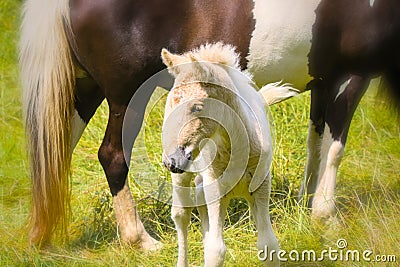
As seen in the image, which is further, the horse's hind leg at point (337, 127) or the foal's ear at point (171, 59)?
the horse's hind leg at point (337, 127)

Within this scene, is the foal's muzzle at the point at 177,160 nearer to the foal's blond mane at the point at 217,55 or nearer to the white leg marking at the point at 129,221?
the foal's blond mane at the point at 217,55

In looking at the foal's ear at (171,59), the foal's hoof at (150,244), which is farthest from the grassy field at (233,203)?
the foal's ear at (171,59)

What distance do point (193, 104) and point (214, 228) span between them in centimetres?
61

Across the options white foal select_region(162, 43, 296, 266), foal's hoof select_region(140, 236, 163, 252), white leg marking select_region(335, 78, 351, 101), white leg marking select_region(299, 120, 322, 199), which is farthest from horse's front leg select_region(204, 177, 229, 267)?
white leg marking select_region(299, 120, 322, 199)

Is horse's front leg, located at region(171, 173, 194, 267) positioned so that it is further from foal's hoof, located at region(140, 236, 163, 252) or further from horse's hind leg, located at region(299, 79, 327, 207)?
horse's hind leg, located at region(299, 79, 327, 207)

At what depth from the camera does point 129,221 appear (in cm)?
428

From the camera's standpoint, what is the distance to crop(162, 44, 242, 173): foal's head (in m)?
2.80

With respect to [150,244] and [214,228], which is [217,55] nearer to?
[214,228]

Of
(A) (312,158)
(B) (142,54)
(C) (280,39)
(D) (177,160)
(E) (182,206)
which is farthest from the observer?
(A) (312,158)

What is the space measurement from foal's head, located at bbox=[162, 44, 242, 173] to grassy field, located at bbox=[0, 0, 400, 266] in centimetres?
109

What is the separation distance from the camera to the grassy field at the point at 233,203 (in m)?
3.93

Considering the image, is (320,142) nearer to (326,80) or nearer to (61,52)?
(326,80)

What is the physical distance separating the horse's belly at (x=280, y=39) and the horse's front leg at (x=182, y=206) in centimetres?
111

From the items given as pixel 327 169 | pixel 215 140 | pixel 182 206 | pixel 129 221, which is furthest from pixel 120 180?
pixel 215 140
